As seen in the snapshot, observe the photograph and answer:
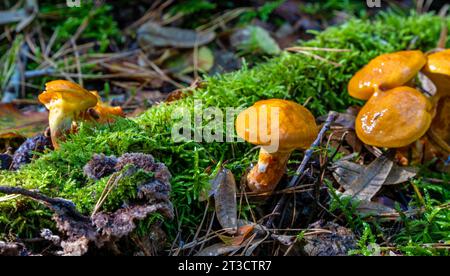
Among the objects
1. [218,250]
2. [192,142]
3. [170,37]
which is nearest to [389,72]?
[192,142]

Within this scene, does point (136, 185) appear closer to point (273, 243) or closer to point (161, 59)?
point (273, 243)

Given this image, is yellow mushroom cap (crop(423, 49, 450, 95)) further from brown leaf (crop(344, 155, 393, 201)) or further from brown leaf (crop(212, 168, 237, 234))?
brown leaf (crop(212, 168, 237, 234))

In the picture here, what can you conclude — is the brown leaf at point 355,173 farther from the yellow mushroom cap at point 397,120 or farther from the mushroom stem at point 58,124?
the mushroom stem at point 58,124

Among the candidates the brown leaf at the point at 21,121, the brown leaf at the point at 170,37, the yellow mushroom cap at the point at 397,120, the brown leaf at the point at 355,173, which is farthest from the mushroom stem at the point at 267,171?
the brown leaf at the point at 170,37

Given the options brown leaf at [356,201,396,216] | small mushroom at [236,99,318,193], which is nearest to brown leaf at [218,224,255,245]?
small mushroom at [236,99,318,193]

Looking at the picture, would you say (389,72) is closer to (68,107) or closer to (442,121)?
(442,121)

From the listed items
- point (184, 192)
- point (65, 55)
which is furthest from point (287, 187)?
point (65, 55)
